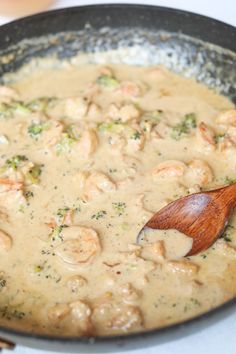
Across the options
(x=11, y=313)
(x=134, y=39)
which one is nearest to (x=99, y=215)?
(x=11, y=313)

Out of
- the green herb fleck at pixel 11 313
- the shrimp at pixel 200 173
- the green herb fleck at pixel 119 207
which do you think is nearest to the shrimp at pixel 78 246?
the green herb fleck at pixel 119 207

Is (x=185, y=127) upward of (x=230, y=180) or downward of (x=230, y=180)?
upward

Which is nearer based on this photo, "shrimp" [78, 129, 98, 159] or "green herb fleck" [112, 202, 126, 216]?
"green herb fleck" [112, 202, 126, 216]

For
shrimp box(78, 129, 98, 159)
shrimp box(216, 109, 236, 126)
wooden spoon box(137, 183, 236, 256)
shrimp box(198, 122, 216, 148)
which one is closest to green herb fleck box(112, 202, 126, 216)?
wooden spoon box(137, 183, 236, 256)

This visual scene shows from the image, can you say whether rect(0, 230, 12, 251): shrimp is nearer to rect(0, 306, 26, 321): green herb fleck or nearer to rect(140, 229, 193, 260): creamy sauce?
rect(0, 306, 26, 321): green herb fleck

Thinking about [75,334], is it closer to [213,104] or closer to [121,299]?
[121,299]

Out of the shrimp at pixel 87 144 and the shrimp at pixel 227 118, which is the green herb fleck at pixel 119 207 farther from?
the shrimp at pixel 227 118

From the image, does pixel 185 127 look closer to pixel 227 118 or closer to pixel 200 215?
pixel 227 118

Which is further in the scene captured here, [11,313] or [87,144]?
[87,144]

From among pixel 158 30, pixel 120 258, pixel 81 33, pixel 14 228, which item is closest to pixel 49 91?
pixel 81 33
